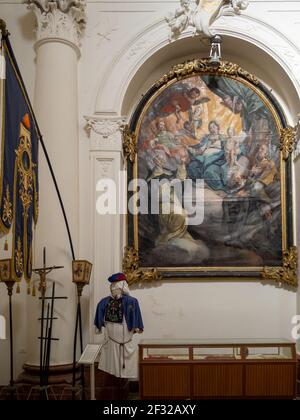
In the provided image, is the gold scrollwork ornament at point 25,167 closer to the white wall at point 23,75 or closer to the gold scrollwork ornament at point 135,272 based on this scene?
the white wall at point 23,75

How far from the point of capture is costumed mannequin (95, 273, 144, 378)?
844cm

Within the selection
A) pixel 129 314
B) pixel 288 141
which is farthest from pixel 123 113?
pixel 129 314

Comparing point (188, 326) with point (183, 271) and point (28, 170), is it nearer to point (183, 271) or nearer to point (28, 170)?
point (183, 271)

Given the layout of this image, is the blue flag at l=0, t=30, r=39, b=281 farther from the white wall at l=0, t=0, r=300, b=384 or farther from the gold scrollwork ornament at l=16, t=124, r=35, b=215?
the white wall at l=0, t=0, r=300, b=384

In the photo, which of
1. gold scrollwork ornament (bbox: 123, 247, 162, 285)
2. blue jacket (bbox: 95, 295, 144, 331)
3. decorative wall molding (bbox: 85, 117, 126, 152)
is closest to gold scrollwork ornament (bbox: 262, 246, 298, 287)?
gold scrollwork ornament (bbox: 123, 247, 162, 285)

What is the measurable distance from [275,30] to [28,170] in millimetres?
5673

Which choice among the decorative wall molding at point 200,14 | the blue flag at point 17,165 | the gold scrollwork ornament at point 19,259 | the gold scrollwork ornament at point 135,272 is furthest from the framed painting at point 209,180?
the gold scrollwork ornament at point 19,259

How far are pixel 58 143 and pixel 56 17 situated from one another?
7.12 ft

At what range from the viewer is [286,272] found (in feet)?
32.8

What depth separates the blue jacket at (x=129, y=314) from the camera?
27.7 ft

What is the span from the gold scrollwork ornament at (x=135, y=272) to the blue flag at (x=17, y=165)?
10.3 ft

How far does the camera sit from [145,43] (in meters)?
10.2

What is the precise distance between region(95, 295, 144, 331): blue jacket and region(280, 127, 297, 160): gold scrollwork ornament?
13.1 ft
